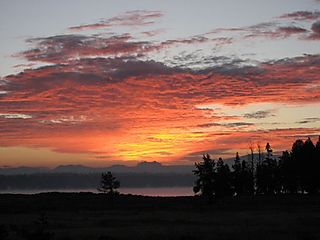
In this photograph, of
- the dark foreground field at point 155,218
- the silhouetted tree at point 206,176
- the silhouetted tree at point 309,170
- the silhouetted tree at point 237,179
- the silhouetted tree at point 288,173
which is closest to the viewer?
the dark foreground field at point 155,218

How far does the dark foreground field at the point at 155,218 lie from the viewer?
128 feet

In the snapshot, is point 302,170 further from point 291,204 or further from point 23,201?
Result: point 23,201

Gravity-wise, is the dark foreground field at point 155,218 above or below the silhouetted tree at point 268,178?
below

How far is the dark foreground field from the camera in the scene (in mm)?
38906

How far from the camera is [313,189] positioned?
93.9 metres

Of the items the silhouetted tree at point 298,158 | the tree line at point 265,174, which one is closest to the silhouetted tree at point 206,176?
the tree line at point 265,174

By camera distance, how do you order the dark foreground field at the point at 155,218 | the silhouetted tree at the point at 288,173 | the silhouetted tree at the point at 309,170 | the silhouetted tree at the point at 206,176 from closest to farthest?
the dark foreground field at the point at 155,218 → the silhouetted tree at the point at 206,176 → the silhouetted tree at the point at 309,170 → the silhouetted tree at the point at 288,173

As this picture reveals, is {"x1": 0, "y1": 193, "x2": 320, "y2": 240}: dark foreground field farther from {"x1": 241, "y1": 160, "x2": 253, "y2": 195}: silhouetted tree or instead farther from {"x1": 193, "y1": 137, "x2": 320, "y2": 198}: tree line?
{"x1": 241, "y1": 160, "x2": 253, "y2": 195}: silhouetted tree

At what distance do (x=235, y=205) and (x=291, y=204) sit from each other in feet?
28.0

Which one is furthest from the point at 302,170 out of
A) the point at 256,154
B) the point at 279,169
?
the point at 256,154

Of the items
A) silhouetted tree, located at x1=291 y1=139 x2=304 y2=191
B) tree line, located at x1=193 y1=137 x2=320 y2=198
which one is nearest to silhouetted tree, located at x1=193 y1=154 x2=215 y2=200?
tree line, located at x1=193 y1=137 x2=320 y2=198

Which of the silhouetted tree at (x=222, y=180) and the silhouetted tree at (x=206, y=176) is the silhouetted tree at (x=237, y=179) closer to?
the silhouetted tree at (x=222, y=180)

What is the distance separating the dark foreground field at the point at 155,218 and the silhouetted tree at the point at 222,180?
4377mm

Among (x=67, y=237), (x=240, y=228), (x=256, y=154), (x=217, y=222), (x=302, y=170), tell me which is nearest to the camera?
(x=67, y=237)
